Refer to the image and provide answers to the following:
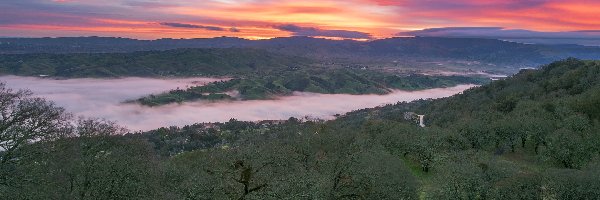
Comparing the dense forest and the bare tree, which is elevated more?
the bare tree

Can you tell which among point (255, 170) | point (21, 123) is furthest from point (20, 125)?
point (255, 170)

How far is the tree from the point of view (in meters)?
32.2

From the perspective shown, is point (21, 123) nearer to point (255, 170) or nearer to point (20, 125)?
point (20, 125)

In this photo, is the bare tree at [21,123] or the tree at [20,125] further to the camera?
the bare tree at [21,123]

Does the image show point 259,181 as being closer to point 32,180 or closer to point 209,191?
point 209,191

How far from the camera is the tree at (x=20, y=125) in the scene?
32156 mm

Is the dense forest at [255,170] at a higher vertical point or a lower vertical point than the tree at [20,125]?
lower

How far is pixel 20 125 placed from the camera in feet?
111

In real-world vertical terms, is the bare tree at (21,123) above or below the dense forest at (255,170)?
above

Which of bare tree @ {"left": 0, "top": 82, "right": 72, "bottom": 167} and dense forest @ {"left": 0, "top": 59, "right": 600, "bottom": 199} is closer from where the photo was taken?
dense forest @ {"left": 0, "top": 59, "right": 600, "bottom": 199}

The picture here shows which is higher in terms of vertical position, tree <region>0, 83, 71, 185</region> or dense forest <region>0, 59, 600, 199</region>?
tree <region>0, 83, 71, 185</region>

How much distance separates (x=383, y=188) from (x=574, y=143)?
3724 cm

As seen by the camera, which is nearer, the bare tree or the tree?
the tree

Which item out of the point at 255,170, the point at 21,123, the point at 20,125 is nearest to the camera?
the point at 20,125
